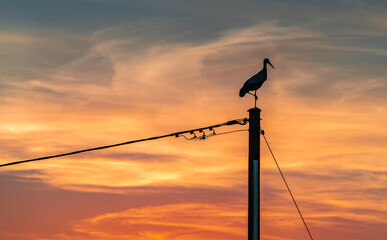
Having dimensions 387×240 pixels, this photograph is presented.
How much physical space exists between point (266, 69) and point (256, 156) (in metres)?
7.10

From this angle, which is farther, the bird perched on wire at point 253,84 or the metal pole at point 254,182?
the bird perched on wire at point 253,84

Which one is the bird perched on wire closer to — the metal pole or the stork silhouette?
the stork silhouette

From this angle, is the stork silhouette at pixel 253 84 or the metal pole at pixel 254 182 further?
the stork silhouette at pixel 253 84

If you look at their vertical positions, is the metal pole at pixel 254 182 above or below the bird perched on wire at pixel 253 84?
below

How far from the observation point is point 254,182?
20.2 meters

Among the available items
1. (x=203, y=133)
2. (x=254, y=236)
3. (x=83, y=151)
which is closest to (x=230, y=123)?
(x=203, y=133)

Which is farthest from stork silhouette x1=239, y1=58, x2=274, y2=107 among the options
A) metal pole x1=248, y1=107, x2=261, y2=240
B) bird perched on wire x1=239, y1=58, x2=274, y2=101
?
metal pole x1=248, y1=107, x2=261, y2=240

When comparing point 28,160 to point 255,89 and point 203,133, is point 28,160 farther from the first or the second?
point 255,89

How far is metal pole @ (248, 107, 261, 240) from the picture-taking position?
19.9 meters

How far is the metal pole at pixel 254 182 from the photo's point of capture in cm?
1988

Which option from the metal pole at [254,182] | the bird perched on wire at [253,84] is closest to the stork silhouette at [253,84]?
the bird perched on wire at [253,84]

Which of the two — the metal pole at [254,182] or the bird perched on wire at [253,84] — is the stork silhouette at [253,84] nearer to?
the bird perched on wire at [253,84]

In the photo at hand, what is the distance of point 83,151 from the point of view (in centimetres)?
2469

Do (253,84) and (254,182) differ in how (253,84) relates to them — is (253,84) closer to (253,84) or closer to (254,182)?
(253,84)
